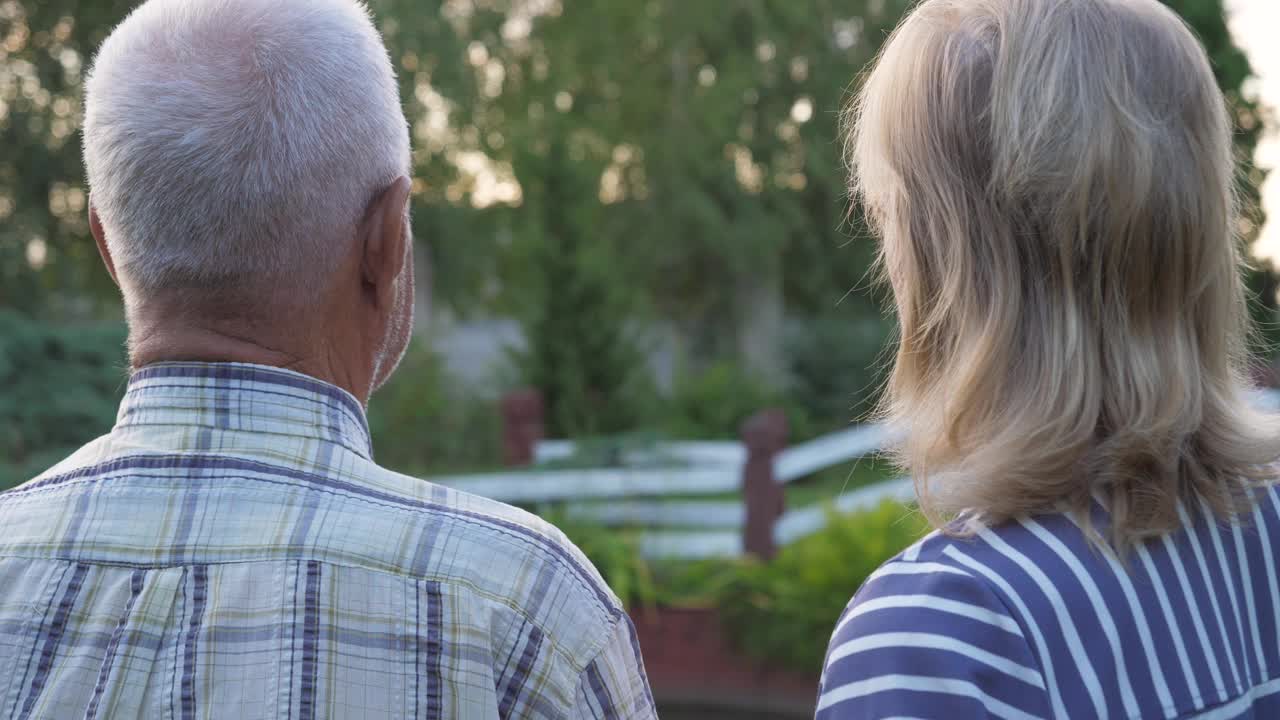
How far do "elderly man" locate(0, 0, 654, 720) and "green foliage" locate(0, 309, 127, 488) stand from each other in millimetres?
4993

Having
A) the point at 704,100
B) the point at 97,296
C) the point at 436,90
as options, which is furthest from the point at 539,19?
the point at 97,296

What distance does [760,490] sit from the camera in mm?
7008

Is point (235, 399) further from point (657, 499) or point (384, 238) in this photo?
point (657, 499)

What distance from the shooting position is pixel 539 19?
1029 inches

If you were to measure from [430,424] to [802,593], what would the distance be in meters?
10.8

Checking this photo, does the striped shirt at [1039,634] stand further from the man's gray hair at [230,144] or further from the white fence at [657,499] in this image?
the white fence at [657,499]

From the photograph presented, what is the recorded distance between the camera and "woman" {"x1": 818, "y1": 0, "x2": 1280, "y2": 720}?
1231 millimetres

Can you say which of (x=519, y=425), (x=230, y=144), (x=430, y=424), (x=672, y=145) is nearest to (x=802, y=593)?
(x=519, y=425)

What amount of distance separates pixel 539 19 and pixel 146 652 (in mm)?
25951

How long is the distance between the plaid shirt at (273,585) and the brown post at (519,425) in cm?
803

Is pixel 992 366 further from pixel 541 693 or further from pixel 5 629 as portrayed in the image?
pixel 5 629

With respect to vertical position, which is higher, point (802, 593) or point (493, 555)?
point (493, 555)

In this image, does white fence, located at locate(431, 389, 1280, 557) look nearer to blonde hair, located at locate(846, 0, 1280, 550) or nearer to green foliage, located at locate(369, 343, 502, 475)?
blonde hair, located at locate(846, 0, 1280, 550)

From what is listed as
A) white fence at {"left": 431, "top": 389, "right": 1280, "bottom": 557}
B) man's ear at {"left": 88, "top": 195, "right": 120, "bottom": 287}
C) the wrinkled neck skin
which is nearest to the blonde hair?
the wrinkled neck skin
